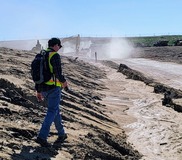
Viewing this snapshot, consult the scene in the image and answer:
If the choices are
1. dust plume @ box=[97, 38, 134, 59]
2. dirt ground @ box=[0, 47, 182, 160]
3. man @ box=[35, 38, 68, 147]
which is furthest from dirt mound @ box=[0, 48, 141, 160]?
dust plume @ box=[97, 38, 134, 59]

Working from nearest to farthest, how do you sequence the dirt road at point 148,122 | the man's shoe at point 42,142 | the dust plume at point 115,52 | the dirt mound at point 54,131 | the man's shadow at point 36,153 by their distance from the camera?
1. the man's shadow at point 36,153
2. the dirt mound at point 54,131
3. the man's shoe at point 42,142
4. the dirt road at point 148,122
5. the dust plume at point 115,52

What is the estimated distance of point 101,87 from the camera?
18.5 metres

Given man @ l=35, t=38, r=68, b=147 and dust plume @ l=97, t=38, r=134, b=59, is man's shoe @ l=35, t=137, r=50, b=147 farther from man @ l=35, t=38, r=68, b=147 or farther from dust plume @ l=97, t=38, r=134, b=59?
dust plume @ l=97, t=38, r=134, b=59

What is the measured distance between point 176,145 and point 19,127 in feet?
Result: 11.6

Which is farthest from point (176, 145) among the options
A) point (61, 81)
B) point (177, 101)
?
point (177, 101)

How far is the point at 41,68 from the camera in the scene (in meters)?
6.40

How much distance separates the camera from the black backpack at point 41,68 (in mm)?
6402

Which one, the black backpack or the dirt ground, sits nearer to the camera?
the black backpack

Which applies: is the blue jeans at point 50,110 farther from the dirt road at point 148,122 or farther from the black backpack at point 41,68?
the dirt road at point 148,122

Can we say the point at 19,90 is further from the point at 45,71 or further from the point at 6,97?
the point at 45,71

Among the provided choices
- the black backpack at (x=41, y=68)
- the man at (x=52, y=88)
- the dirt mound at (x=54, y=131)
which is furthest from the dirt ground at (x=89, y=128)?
the black backpack at (x=41, y=68)

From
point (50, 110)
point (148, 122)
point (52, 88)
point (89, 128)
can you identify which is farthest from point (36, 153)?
point (148, 122)

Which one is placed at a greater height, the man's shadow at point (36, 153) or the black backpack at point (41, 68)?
the black backpack at point (41, 68)

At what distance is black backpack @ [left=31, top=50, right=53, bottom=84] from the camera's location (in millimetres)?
6402
